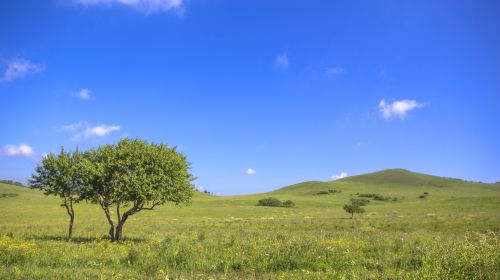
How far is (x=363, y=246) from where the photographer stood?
20.4 meters

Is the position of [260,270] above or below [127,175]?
below

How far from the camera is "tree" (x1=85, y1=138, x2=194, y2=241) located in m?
29.2

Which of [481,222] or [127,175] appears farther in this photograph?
[481,222]

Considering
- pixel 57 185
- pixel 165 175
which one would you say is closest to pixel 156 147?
pixel 165 175

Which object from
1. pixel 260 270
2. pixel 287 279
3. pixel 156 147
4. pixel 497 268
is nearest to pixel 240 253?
pixel 260 270

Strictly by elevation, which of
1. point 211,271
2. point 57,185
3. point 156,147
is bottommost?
point 211,271

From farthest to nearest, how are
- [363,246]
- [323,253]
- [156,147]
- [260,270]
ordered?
1. [156,147]
2. [363,246]
3. [323,253]
4. [260,270]

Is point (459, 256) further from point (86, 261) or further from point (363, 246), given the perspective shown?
point (86, 261)

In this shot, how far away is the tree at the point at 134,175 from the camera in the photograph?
29.2 m

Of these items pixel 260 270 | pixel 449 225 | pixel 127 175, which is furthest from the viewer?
pixel 449 225

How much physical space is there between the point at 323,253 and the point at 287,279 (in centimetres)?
468

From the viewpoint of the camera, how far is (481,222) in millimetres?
45000

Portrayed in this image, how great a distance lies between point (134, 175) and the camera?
2919cm

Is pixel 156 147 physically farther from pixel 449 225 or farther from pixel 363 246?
pixel 449 225
